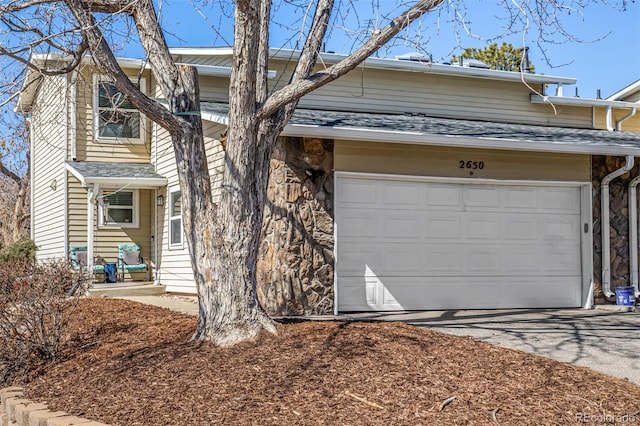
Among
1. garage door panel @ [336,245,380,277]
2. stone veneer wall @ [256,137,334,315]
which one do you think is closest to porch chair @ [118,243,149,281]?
stone veneer wall @ [256,137,334,315]

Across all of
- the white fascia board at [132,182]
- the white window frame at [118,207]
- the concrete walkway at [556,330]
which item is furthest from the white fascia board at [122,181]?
the concrete walkway at [556,330]

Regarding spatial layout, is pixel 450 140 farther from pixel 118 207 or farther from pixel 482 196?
pixel 118 207

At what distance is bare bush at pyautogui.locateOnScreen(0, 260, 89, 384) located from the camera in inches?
271

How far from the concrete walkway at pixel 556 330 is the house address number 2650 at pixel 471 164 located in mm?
2360

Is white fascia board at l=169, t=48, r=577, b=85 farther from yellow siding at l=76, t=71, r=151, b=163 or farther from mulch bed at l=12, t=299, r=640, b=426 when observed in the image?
mulch bed at l=12, t=299, r=640, b=426

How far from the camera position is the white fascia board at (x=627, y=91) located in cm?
1637

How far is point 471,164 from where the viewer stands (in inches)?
456

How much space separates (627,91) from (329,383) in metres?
14.2

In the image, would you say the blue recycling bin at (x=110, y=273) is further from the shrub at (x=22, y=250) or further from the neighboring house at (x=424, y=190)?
the shrub at (x=22, y=250)

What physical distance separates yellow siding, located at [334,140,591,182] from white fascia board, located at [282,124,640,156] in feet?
1.13

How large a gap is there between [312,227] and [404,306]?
209 centimetres

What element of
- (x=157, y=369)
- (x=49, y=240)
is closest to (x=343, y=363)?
(x=157, y=369)

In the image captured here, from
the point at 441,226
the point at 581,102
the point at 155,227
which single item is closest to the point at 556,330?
the point at 441,226

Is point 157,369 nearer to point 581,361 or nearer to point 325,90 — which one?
point 581,361
